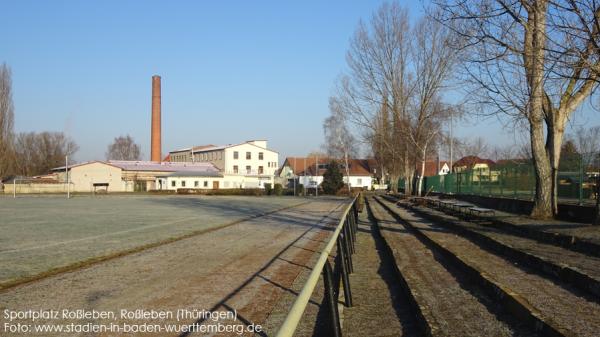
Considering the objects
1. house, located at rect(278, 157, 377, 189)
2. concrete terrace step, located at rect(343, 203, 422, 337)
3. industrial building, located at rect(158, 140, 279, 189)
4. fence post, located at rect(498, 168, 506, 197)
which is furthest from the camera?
industrial building, located at rect(158, 140, 279, 189)

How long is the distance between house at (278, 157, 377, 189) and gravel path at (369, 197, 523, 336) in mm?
86341

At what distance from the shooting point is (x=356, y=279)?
30.1ft

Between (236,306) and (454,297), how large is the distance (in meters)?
2.77

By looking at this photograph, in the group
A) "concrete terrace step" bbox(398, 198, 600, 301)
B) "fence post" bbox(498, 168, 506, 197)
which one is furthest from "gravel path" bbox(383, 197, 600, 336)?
"fence post" bbox(498, 168, 506, 197)

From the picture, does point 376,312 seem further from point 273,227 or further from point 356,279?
point 273,227

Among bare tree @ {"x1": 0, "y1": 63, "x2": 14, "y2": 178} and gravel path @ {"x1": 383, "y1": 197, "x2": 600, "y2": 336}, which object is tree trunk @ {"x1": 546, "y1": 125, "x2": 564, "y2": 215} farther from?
bare tree @ {"x1": 0, "y1": 63, "x2": 14, "y2": 178}

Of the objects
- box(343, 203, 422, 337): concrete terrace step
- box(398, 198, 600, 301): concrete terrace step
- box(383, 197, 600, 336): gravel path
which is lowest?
box(343, 203, 422, 337): concrete terrace step

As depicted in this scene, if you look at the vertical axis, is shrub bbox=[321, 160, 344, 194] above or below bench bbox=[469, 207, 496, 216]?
above

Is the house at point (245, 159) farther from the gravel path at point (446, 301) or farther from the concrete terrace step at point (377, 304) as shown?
the gravel path at point (446, 301)

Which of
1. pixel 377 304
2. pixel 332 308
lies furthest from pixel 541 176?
pixel 332 308

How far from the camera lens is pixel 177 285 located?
28.2 ft

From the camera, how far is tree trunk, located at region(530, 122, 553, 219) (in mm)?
13648

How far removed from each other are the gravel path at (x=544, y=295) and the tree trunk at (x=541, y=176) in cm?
514

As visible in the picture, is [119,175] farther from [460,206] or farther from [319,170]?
[460,206]
